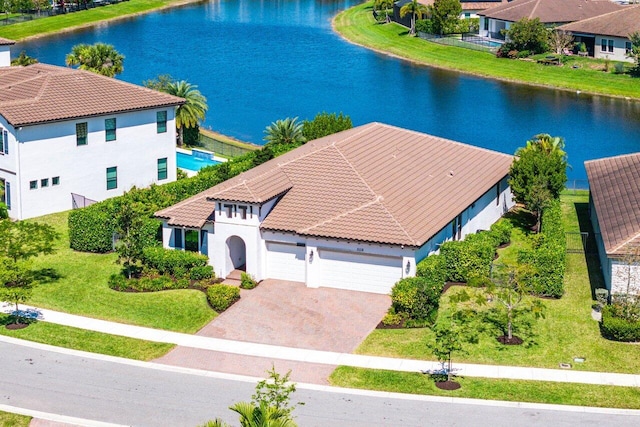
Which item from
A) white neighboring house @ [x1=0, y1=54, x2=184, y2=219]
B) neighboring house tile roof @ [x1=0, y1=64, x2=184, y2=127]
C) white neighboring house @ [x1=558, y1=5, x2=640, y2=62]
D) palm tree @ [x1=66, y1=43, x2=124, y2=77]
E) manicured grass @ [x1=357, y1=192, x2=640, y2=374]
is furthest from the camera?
white neighboring house @ [x1=558, y1=5, x2=640, y2=62]

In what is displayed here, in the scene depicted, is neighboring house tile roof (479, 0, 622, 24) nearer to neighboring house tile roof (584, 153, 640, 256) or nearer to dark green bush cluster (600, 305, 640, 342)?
neighboring house tile roof (584, 153, 640, 256)

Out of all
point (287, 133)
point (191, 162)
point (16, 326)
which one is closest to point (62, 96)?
point (191, 162)

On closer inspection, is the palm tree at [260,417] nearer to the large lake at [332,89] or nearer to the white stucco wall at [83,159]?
the white stucco wall at [83,159]

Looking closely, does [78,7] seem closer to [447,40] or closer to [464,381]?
[447,40]

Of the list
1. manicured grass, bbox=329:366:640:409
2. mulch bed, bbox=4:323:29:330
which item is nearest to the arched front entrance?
mulch bed, bbox=4:323:29:330

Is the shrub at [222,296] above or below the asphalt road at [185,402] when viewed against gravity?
above

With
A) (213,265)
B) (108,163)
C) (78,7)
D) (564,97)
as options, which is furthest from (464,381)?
(78,7)

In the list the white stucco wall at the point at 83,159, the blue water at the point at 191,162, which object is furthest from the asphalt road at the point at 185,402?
the blue water at the point at 191,162
